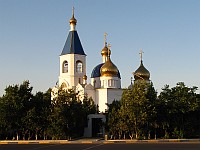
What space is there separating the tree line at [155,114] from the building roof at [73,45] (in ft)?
46.1

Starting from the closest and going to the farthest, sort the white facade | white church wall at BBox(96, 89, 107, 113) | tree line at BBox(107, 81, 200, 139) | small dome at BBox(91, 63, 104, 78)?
tree line at BBox(107, 81, 200, 139) < white church wall at BBox(96, 89, 107, 113) < the white facade < small dome at BBox(91, 63, 104, 78)

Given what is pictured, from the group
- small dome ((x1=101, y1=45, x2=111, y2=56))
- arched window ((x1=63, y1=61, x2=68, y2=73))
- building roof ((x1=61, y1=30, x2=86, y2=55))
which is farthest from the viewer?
small dome ((x1=101, y1=45, x2=111, y2=56))

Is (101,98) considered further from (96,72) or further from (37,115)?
(37,115)

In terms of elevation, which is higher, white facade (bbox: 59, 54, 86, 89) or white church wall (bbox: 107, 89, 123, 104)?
white facade (bbox: 59, 54, 86, 89)

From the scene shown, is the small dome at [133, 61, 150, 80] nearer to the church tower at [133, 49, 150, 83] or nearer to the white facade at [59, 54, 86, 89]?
the church tower at [133, 49, 150, 83]

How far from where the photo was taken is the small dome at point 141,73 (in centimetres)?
4747

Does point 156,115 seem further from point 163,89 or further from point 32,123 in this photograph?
point 32,123

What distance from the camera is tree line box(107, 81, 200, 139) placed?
97.9ft

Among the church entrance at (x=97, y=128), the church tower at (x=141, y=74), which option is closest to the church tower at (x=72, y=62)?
the church tower at (x=141, y=74)

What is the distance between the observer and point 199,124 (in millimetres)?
31906

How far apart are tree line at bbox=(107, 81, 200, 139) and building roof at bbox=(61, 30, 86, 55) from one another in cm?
1407

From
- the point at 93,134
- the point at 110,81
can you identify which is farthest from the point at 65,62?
the point at 93,134

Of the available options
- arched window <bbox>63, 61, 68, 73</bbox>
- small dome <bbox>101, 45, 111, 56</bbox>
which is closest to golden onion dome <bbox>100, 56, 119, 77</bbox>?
arched window <bbox>63, 61, 68, 73</bbox>

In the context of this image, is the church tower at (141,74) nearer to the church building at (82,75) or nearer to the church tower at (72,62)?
the church building at (82,75)
